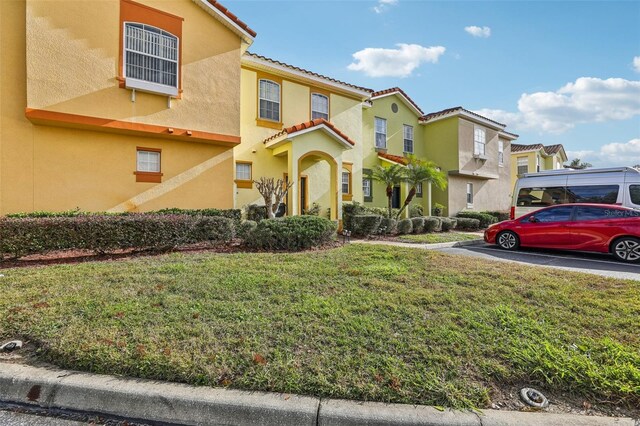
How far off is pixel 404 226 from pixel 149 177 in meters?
10.3

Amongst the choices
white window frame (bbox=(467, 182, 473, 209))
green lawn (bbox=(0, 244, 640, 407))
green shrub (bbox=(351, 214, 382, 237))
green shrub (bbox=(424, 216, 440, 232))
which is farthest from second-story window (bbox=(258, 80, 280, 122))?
white window frame (bbox=(467, 182, 473, 209))

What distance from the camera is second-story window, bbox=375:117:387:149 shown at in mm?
19188

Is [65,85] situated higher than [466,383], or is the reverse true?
[65,85]

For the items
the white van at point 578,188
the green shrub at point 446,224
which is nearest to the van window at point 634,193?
the white van at point 578,188

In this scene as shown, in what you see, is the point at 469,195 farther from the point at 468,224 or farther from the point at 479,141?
the point at 468,224

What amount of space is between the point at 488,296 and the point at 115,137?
11.2 meters

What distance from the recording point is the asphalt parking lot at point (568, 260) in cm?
732

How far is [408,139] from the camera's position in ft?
69.5

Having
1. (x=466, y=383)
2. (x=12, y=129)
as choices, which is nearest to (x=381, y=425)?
(x=466, y=383)

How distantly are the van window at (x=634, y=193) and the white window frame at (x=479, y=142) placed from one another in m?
11.2

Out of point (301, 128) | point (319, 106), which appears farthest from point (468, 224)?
point (301, 128)

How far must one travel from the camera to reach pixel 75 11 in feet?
30.5

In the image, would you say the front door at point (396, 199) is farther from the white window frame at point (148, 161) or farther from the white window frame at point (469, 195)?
the white window frame at point (148, 161)

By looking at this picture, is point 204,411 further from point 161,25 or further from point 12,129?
point 161,25
